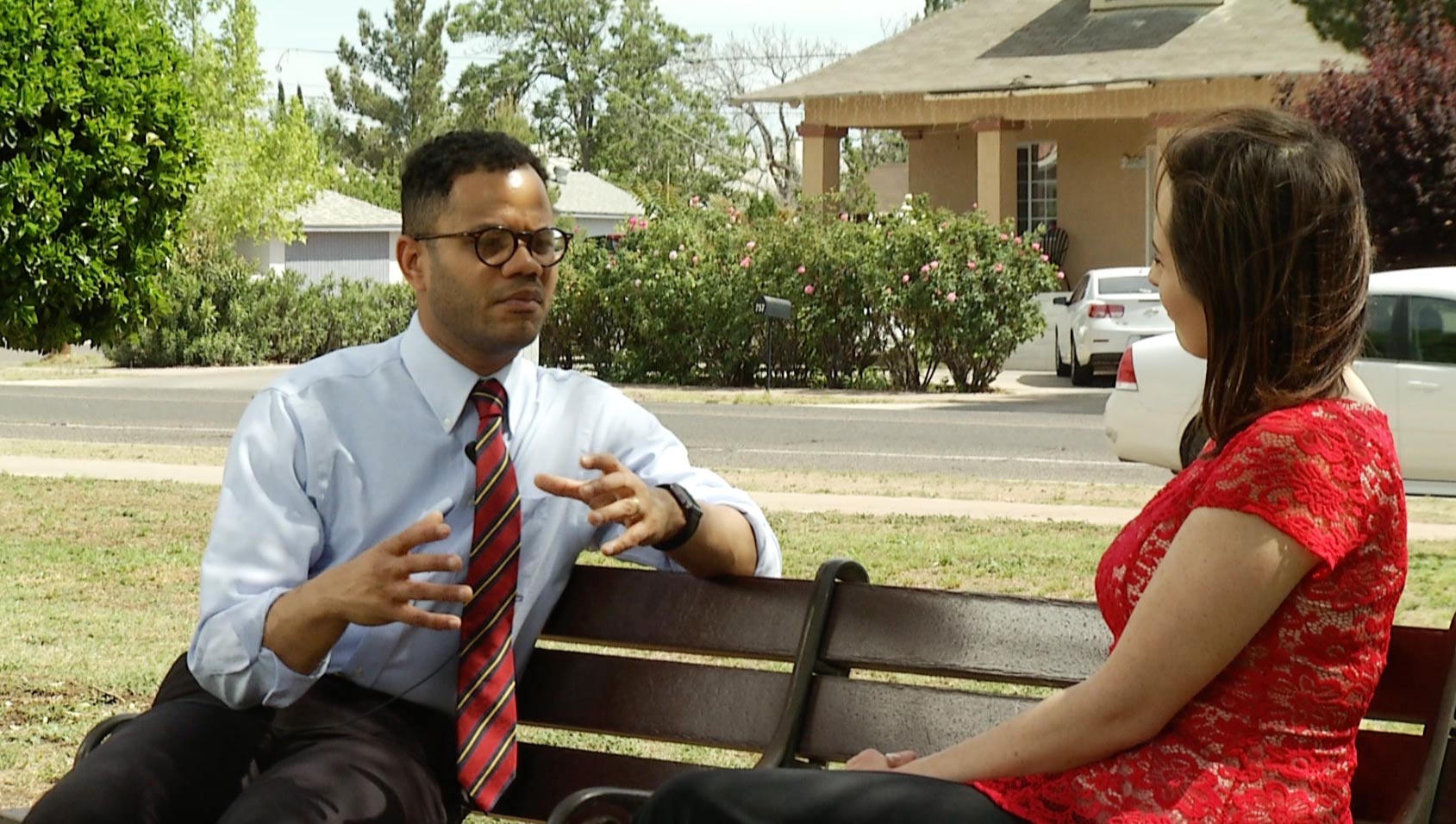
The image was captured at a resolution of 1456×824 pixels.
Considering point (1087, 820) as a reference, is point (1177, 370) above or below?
below

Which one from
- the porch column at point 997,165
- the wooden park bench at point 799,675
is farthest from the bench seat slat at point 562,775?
the porch column at point 997,165

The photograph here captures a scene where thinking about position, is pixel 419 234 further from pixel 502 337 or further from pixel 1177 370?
pixel 1177 370

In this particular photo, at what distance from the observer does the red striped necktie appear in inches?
136

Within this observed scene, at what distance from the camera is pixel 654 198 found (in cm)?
2561

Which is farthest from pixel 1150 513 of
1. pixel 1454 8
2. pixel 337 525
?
pixel 1454 8

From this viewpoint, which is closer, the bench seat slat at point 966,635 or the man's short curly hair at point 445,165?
the bench seat slat at point 966,635

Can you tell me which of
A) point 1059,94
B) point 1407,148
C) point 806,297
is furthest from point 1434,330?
point 1059,94

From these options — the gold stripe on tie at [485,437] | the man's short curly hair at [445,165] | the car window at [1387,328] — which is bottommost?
the car window at [1387,328]

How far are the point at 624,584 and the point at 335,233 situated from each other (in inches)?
2061

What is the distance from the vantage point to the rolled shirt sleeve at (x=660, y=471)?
12.1 feet

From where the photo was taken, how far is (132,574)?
8594 millimetres

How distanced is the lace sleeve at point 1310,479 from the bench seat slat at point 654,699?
1.19m

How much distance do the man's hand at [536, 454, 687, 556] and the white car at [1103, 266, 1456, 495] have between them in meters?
8.77

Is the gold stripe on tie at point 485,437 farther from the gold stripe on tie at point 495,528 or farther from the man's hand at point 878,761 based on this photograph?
the man's hand at point 878,761
